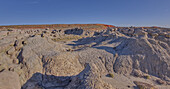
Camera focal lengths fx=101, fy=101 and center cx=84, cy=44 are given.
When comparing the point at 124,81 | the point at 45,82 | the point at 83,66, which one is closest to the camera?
the point at 45,82

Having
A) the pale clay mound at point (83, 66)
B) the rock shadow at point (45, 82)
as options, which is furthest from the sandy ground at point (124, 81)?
the rock shadow at point (45, 82)

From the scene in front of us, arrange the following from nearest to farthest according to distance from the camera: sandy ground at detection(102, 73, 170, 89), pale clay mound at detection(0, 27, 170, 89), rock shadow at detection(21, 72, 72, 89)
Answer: pale clay mound at detection(0, 27, 170, 89) → rock shadow at detection(21, 72, 72, 89) → sandy ground at detection(102, 73, 170, 89)

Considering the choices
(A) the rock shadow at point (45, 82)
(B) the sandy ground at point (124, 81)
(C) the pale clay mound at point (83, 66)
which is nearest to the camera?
(C) the pale clay mound at point (83, 66)

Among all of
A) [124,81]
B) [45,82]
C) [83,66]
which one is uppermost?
Answer: [83,66]

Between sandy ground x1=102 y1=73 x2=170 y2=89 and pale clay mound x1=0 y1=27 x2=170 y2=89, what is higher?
pale clay mound x1=0 y1=27 x2=170 y2=89

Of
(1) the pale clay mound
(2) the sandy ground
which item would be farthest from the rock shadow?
(2) the sandy ground

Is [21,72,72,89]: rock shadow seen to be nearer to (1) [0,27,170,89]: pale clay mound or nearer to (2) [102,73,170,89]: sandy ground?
(1) [0,27,170,89]: pale clay mound

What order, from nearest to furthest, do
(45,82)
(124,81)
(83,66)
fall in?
1. (45,82)
2. (124,81)
3. (83,66)

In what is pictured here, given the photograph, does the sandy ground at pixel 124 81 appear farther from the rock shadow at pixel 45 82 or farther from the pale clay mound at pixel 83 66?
the rock shadow at pixel 45 82

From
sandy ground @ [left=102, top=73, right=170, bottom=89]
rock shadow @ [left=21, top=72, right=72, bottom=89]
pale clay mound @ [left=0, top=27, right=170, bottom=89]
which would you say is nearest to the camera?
pale clay mound @ [left=0, top=27, right=170, bottom=89]

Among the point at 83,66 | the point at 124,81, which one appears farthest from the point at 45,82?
the point at 124,81

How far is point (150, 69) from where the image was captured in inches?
514

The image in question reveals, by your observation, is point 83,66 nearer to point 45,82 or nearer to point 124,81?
point 45,82

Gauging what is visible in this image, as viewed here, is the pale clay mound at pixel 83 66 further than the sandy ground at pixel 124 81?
No
